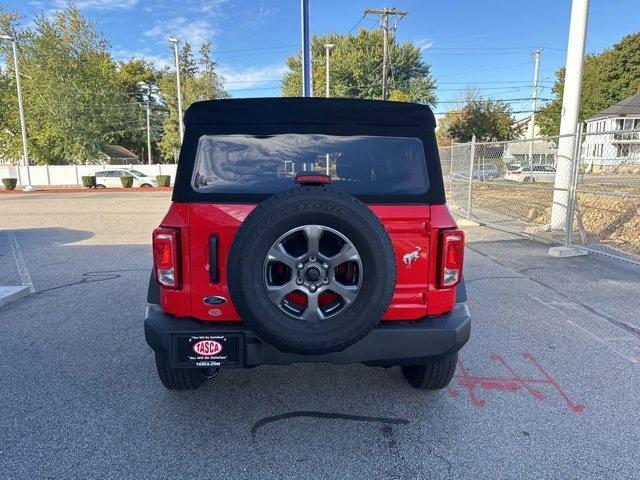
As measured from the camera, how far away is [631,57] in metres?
49.4

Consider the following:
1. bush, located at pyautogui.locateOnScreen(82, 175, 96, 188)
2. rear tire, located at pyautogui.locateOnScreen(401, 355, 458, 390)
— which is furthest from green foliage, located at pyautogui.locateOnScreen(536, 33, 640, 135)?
rear tire, located at pyautogui.locateOnScreen(401, 355, 458, 390)

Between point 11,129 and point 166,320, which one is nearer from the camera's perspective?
point 166,320

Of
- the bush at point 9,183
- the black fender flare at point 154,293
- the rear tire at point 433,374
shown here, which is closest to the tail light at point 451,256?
the rear tire at point 433,374

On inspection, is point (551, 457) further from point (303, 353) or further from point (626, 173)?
point (626, 173)

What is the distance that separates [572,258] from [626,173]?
1716 mm

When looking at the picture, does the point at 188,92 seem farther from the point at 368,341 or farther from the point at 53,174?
the point at 368,341

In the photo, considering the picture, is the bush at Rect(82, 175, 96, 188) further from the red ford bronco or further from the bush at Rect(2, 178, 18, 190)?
the red ford bronco

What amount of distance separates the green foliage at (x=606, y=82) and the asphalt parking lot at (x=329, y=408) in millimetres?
52689

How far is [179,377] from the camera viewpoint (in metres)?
2.95

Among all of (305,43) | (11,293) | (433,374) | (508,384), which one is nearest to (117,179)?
(305,43)

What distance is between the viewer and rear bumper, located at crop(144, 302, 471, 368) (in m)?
2.39

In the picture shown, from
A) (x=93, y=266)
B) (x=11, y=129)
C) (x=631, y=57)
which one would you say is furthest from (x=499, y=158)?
(x=631, y=57)

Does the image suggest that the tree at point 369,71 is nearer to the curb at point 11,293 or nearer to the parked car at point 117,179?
the parked car at point 117,179

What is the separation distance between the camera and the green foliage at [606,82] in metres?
49.3
